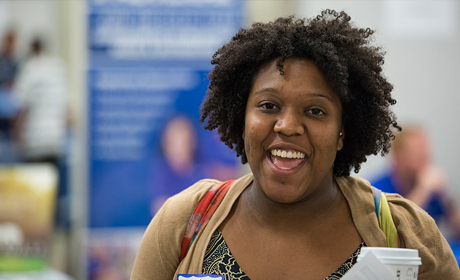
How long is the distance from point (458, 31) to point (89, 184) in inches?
137

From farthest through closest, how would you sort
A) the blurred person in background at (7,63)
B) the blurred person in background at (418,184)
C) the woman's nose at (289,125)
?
1. the blurred person in background at (7,63)
2. the blurred person in background at (418,184)
3. the woman's nose at (289,125)

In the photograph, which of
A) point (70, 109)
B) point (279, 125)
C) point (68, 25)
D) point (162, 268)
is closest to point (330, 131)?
point (279, 125)

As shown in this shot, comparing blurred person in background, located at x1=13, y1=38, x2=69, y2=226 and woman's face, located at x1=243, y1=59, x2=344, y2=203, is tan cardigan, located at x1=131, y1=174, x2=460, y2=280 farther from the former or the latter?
blurred person in background, located at x1=13, y1=38, x2=69, y2=226

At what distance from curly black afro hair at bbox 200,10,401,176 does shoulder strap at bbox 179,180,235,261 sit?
186mm

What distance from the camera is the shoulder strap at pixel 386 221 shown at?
Result: 5.69 ft

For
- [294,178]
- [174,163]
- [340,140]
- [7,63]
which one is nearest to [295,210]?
[294,178]

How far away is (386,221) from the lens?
1.76 meters

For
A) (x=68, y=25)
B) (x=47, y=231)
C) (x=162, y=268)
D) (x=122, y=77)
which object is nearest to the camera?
(x=162, y=268)

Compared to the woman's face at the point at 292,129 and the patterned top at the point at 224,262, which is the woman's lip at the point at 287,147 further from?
the patterned top at the point at 224,262

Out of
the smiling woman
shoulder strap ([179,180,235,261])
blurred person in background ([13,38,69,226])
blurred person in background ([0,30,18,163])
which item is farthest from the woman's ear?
blurred person in background ([0,30,18,163])

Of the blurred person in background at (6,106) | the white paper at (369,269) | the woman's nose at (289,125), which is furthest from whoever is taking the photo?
the blurred person in background at (6,106)

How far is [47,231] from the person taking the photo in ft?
13.0

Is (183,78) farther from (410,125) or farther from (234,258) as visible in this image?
(234,258)

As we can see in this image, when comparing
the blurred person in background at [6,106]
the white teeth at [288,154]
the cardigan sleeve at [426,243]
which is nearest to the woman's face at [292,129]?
the white teeth at [288,154]
